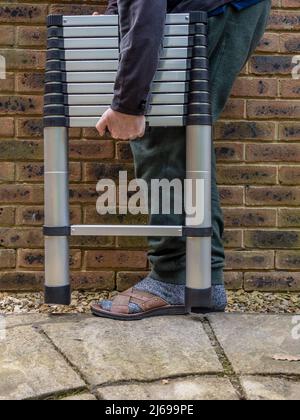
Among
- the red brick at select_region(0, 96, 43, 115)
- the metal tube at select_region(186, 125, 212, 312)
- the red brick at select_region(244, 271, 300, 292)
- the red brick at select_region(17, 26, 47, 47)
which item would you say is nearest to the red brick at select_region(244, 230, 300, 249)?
the red brick at select_region(244, 271, 300, 292)

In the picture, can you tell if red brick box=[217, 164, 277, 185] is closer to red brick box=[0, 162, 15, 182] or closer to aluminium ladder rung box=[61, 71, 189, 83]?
aluminium ladder rung box=[61, 71, 189, 83]

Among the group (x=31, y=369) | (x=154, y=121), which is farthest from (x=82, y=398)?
(x=154, y=121)

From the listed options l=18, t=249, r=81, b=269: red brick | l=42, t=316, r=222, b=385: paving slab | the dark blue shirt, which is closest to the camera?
l=42, t=316, r=222, b=385: paving slab

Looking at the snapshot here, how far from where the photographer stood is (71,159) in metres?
2.17

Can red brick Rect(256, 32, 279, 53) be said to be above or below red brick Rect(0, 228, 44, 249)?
above

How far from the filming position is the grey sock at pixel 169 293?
1.85m

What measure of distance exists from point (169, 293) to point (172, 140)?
1.62ft

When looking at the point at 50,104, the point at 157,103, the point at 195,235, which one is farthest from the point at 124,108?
the point at 195,235

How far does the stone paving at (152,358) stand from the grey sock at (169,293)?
55 mm

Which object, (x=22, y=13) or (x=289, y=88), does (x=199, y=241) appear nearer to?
(x=289, y=88)

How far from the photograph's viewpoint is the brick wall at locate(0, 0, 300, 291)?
2.15 meters

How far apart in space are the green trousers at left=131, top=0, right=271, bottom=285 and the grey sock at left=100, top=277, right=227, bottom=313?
0.02 meters

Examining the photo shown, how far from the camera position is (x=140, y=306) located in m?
1.82
